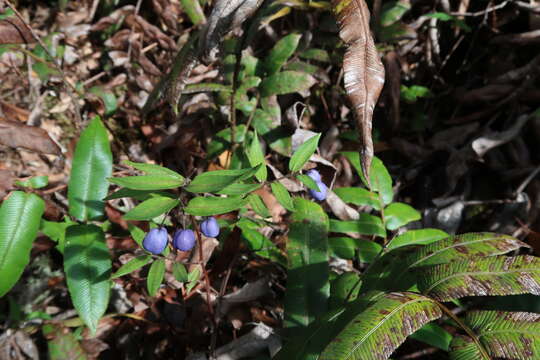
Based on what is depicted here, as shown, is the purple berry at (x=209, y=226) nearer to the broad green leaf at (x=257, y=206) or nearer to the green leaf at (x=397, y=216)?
the broad green leaf at (x=257, y=206)

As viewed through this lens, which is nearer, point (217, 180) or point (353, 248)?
point (217, 180)

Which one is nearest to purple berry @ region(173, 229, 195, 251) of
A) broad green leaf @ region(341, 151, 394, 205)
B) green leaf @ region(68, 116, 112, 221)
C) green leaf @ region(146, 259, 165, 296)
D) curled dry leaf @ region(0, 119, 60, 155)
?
green leaf @ region(146, 259, 165, 296)

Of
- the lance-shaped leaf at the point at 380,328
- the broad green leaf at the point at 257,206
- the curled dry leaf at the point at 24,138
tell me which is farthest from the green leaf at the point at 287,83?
the lance-shaped leaf at the point at 380,328

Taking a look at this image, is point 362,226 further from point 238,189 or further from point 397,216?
point 238,189

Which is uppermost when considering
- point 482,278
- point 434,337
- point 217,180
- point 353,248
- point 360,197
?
point 217,180

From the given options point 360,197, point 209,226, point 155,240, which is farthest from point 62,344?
point 360,197

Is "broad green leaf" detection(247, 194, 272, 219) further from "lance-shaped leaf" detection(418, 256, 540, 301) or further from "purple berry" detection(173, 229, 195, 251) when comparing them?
"lance-shaped leaf" detection(418, 256, 540, 301)

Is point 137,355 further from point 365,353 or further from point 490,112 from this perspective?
point 490,112
